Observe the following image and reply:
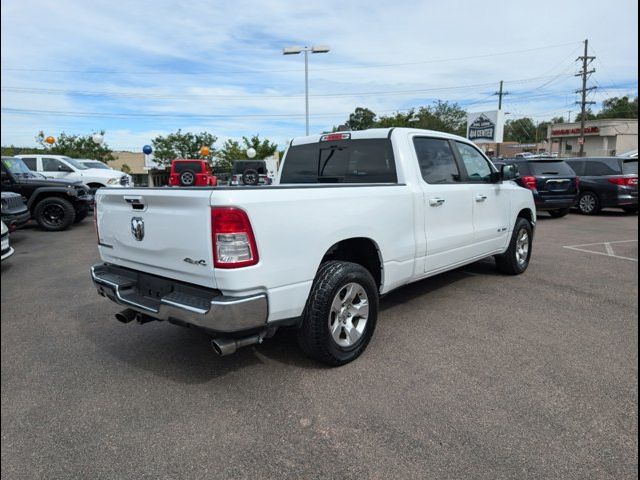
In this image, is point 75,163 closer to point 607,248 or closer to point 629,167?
point 607,248

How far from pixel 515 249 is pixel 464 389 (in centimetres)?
338

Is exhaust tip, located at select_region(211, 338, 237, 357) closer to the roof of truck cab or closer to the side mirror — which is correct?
the roof of truck cab

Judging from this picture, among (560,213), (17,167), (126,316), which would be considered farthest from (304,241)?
(560,213)

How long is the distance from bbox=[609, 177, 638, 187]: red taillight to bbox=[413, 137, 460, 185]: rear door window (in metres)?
10.5

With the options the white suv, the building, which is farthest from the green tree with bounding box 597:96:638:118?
the white suv

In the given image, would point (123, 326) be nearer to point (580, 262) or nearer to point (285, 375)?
point (285, 375)

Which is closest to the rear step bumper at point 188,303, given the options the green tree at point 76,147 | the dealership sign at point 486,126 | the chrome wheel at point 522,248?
the chrome wheel at point 522,248

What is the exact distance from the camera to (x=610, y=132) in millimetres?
45594

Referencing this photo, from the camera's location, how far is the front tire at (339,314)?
3.18 meters

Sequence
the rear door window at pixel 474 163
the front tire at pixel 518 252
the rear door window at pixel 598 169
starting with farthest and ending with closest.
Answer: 1. the rear door window at pixel 598 169
2. the front tire at pixel 518 252
3. the rear door window at pixel 474 163

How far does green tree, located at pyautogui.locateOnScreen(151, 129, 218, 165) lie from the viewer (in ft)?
142

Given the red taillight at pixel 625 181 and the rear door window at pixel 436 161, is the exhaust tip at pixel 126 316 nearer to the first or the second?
the rear door window at pixel 436 161

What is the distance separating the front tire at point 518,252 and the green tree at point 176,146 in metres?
40.1

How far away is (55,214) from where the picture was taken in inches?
432
